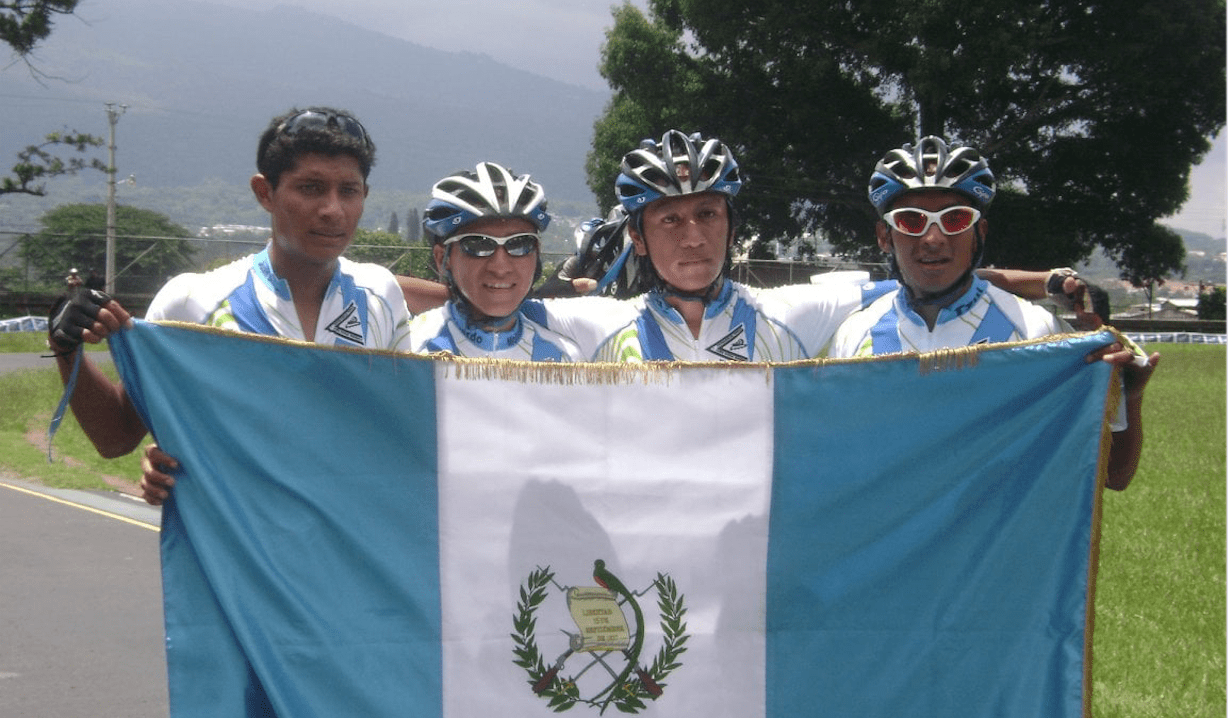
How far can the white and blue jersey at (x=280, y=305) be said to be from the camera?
390cm

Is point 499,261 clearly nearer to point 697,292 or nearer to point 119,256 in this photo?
point 697,292

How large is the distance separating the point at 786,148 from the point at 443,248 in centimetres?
3572

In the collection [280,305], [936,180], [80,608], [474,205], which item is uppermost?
[936,180]

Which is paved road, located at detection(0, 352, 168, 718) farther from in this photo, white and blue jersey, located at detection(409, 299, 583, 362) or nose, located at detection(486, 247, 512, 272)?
nose, located at detection(486, 247, 512, 272)

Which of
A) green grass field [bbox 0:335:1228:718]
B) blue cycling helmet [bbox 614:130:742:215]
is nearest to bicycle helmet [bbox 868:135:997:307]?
blue cycling helmet [bbox 614:130:742:215]

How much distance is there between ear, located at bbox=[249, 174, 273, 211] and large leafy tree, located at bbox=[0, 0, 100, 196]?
25.2 m

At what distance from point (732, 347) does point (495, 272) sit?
0.76m

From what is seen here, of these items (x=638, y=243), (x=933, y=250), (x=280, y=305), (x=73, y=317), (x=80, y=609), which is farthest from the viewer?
(x=80, y=609)

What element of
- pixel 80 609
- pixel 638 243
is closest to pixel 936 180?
pixel 638 243

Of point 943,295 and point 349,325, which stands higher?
point 943,295

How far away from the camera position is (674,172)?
4160 millimetres

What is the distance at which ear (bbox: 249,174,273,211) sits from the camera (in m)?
4.12

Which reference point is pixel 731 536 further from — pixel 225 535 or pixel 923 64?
pixel 923 64

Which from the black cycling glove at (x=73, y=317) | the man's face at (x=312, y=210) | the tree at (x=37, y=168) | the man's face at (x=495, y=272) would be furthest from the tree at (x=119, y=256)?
the black cycling glove at (x=73, y=317)
